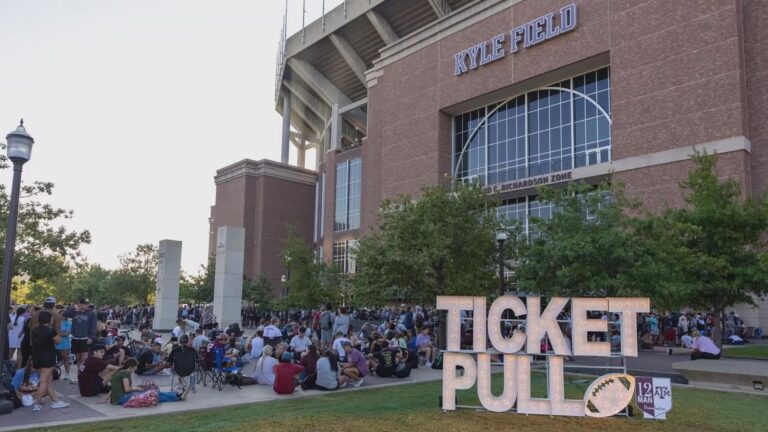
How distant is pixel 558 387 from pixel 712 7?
89.0 ft

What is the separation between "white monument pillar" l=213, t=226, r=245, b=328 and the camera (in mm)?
29234

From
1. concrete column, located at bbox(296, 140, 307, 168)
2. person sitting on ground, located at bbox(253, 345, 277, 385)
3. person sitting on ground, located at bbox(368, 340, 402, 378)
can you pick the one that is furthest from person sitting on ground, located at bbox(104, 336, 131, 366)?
concrete column, located at bbox(296, 140, 307, 168)

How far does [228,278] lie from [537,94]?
23.3m

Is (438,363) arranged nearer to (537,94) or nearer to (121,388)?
(121,388)

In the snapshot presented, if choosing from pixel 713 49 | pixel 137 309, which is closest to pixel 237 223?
pixel 137 309

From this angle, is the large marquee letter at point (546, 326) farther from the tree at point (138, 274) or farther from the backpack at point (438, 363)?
the tree at point (138, 274)

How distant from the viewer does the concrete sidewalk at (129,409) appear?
9.55 metres

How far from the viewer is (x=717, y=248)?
20.3 meters

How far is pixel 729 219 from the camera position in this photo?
786 inches

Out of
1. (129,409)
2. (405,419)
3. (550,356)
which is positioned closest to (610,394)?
(550,356)

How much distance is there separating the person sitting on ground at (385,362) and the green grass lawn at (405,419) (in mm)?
3427

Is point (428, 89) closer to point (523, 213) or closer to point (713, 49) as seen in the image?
point (523, 213)

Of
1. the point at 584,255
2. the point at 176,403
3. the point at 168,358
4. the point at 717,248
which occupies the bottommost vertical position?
the point at 176,403

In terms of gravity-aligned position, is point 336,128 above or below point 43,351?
above
